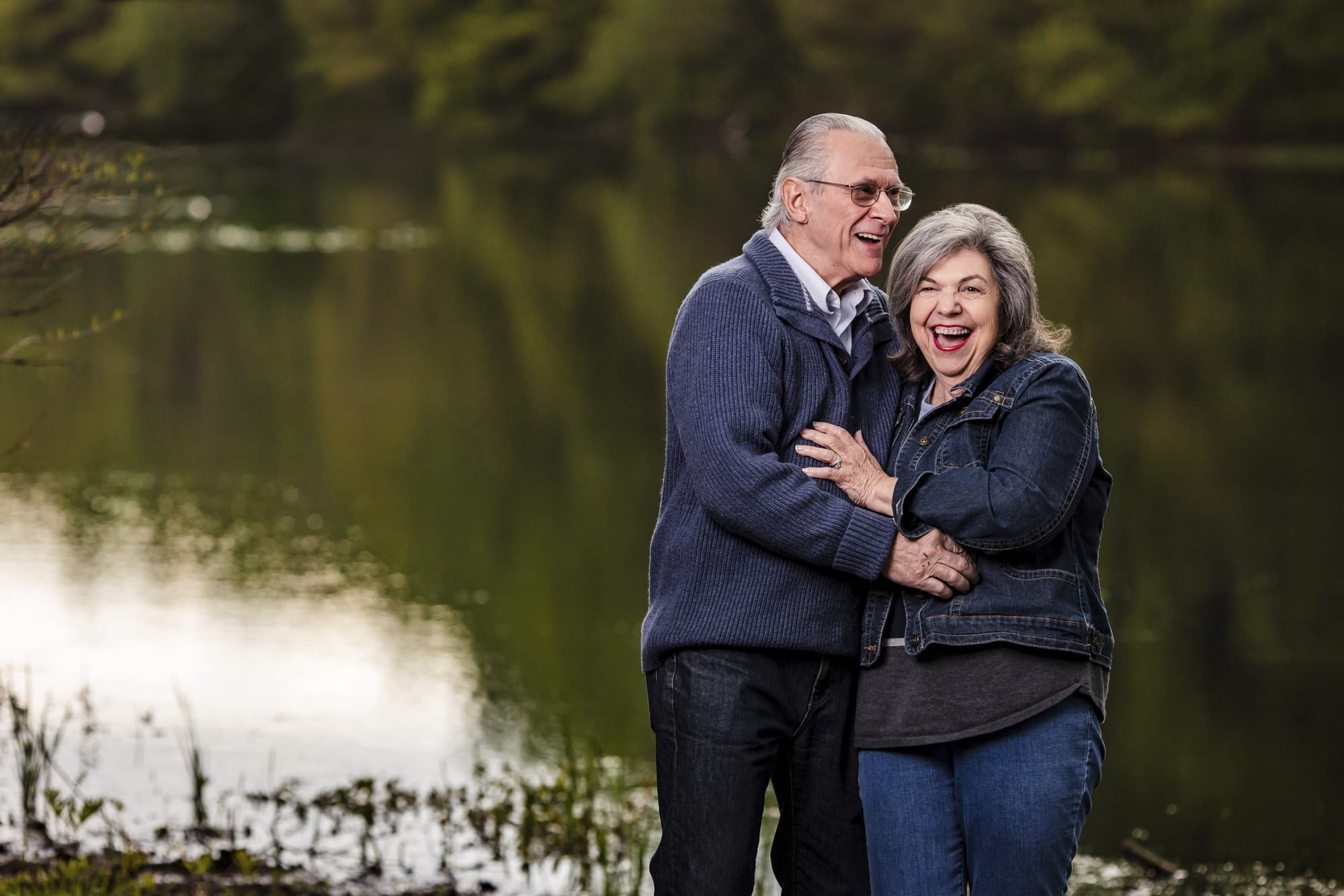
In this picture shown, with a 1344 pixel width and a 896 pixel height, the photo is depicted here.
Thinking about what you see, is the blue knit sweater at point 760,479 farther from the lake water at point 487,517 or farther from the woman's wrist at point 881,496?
the lake water at point 487,517

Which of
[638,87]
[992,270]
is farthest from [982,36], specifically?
[992,270]

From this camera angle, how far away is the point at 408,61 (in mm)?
72188

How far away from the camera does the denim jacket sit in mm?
2887

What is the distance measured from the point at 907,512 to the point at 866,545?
0.09 metres

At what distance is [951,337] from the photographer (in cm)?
304

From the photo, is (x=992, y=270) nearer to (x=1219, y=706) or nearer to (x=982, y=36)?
(x=1219, y=706)

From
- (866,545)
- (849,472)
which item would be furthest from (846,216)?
(866,545)

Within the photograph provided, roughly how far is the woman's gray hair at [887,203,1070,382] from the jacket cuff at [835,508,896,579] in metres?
0.37

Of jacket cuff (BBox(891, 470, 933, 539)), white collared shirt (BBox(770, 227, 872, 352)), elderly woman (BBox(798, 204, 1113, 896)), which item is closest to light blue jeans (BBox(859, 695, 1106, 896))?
elderly woman (BBox(798, 204, 1113, 896))

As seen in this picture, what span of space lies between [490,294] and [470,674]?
49.7ft

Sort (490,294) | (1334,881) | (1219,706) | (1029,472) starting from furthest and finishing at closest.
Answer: (490,294)
(1219,706)
(1334,881)
(1029,472)

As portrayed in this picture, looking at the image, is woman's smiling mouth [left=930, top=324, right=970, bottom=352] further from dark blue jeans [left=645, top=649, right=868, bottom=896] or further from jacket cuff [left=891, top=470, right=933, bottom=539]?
dark blue jeans [left=645, top=649, right=868, bottom=896]

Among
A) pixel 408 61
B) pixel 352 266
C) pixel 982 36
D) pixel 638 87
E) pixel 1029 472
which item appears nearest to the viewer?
pixel 1029 472

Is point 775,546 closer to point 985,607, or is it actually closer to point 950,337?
point 985,607
